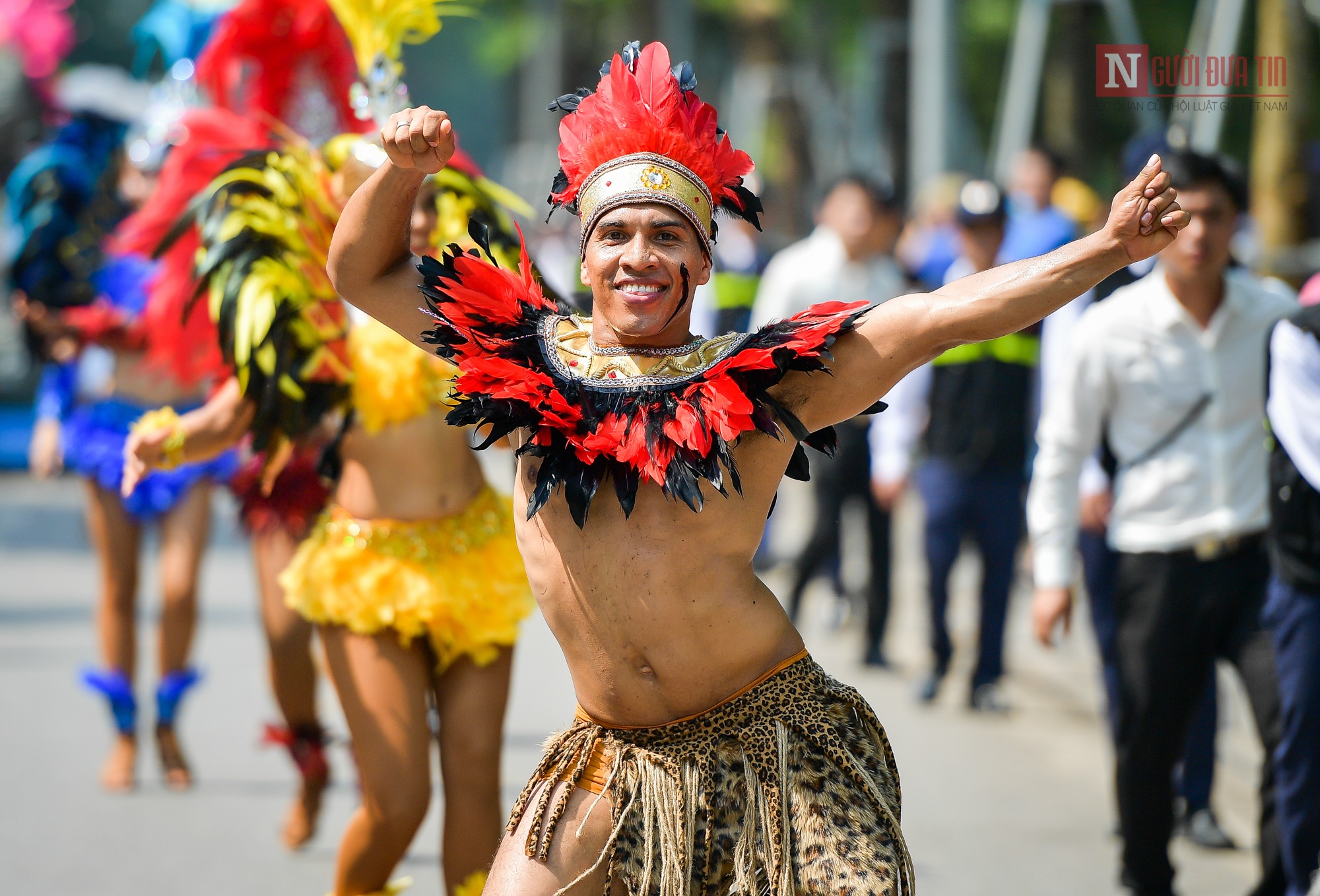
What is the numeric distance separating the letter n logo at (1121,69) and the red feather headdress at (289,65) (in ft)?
8.18

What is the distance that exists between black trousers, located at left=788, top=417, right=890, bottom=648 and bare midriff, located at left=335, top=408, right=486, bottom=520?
4.37 m

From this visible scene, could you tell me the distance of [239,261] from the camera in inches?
186

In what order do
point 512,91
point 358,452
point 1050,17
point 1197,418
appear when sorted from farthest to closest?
1. point 512,91
2. point 1050,17
3. point 1197,418
4. point 358,452

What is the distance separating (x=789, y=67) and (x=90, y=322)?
1267 inches

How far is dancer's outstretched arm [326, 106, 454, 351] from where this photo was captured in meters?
3.34

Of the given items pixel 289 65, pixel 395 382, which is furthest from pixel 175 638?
pixel 395 382

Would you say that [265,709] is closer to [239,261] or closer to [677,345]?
[239,261]

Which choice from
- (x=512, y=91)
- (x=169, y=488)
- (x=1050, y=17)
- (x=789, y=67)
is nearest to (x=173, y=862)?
(x=169, y=488)

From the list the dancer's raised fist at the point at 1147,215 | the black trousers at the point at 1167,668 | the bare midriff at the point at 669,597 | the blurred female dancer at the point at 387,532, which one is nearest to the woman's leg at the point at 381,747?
the blurred female dancer at the point at 387,532

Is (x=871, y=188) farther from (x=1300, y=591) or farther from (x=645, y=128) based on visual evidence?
(x=645, y=128)

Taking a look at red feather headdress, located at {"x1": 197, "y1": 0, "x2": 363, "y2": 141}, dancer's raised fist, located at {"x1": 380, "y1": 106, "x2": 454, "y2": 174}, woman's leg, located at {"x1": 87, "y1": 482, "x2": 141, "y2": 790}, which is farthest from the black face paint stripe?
woman's leg, located at {"x1": 87, "y1": 482, "x2": 141, "y2": 790}

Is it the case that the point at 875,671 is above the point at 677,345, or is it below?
below

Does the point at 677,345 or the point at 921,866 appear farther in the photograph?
the point at 921,866

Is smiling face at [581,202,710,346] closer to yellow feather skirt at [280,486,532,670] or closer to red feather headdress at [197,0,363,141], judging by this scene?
yellow feather skirt at [280,486,532,670]
